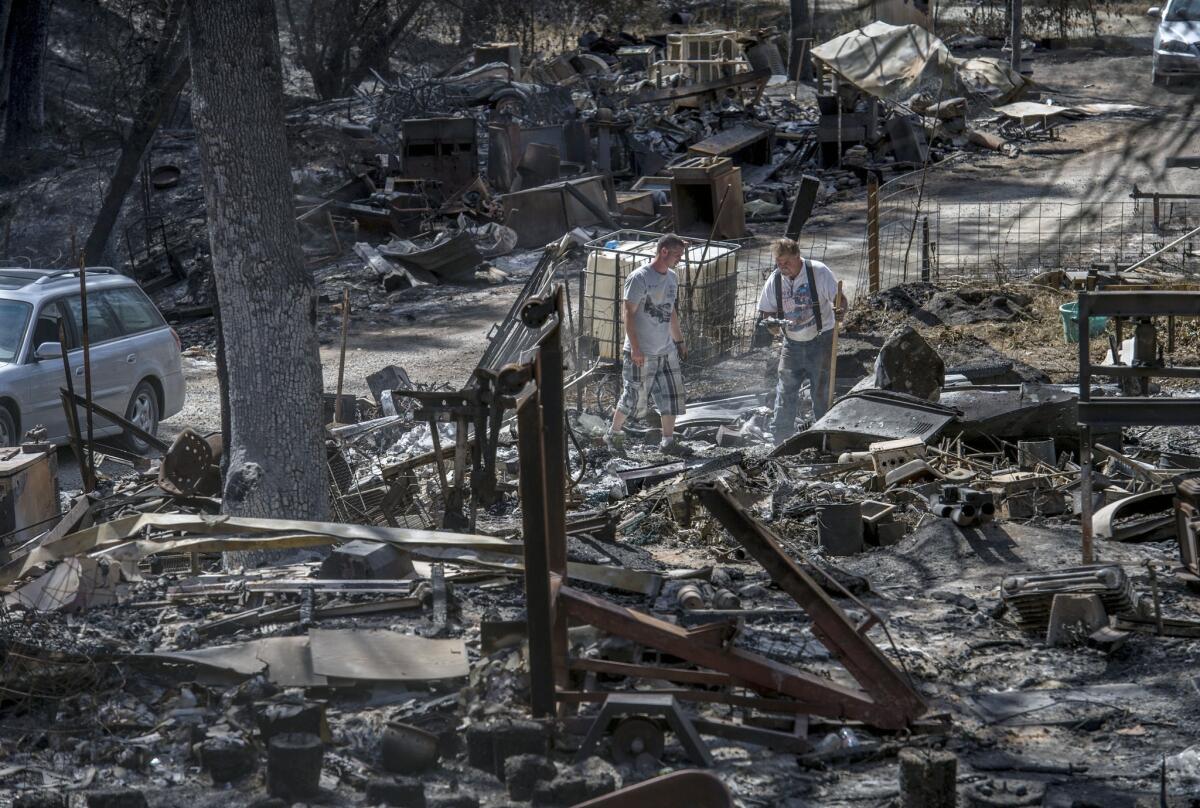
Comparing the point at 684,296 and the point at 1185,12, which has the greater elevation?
the point at 1185,12

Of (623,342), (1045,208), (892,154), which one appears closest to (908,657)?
(623,342)

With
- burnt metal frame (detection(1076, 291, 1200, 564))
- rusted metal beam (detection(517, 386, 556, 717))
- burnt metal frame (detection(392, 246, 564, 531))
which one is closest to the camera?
rusted metal beam (detection(517, 386, 556, 717))

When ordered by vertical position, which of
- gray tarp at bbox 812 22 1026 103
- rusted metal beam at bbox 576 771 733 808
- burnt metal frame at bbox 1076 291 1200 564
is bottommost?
rusted metal beam at bbox 576 771 733 808

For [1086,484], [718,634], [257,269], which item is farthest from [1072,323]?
[718,634]

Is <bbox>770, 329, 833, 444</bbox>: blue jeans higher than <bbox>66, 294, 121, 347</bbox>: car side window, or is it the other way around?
<bbox>66, 294, 121, 347</bbox>: car side window

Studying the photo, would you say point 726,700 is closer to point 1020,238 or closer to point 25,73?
point 1020,238

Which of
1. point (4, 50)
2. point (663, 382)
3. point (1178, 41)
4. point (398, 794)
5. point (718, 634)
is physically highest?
point (4, 50)

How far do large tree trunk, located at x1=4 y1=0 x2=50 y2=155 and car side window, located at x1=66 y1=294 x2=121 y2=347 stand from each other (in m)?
18.6

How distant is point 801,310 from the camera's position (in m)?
10.5

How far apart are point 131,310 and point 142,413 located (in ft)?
3.31

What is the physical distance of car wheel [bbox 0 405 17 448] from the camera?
37.6 ft

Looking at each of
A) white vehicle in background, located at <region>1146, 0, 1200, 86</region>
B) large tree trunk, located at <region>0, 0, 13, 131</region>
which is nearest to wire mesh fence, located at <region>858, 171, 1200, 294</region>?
white vehicle in background, located at <region>1146, 0, 1200, 86</region>

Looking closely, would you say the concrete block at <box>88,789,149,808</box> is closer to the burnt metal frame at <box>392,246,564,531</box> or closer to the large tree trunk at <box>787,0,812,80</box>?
the burnt metal frame at <box>392,246,564,531</box>

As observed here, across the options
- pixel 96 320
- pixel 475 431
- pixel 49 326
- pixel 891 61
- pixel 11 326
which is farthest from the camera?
pixel 891 61
